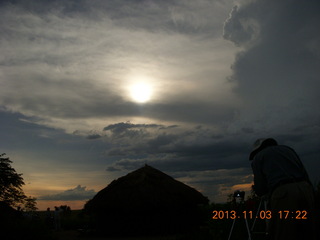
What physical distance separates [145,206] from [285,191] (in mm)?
15063

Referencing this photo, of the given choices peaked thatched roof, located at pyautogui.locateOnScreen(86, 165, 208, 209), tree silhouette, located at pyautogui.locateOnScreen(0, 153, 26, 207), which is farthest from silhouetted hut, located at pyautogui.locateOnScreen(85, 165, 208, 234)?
tree silhouette, located at pyautogui.locateOnScreen(0, 153, 26, 207)

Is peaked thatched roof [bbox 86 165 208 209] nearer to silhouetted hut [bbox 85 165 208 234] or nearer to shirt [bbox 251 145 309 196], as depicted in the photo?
silhouetted hut [bbox 85 165 208 234]

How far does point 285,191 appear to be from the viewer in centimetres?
505

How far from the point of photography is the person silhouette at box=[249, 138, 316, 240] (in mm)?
4992

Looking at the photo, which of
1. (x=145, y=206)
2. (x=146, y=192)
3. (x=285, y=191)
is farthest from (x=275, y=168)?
(x=146, y=192)

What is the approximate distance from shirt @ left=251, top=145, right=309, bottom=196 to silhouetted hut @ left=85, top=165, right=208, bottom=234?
47.1ft

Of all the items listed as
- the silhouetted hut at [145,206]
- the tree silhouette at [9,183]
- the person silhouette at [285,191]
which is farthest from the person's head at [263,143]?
the tree silhouette at [9,183]

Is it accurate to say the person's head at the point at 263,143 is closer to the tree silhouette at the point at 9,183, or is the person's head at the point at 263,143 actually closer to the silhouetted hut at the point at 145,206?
the silhouetted hut at the point at 145,206

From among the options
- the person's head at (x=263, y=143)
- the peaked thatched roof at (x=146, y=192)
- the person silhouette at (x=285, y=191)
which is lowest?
the person silhouette at (x=285, y=191)

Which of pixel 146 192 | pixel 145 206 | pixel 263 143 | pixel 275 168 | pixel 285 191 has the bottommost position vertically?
pixel 285 191

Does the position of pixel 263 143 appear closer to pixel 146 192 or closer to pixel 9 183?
pixel 146 192

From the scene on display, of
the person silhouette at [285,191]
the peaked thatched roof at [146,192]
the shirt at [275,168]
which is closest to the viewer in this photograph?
the person silhouette at [285,191]

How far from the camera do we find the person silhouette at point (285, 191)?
4.99 metres

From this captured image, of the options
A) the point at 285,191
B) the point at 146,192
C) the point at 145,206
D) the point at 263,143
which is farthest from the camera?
the point at 146,192
